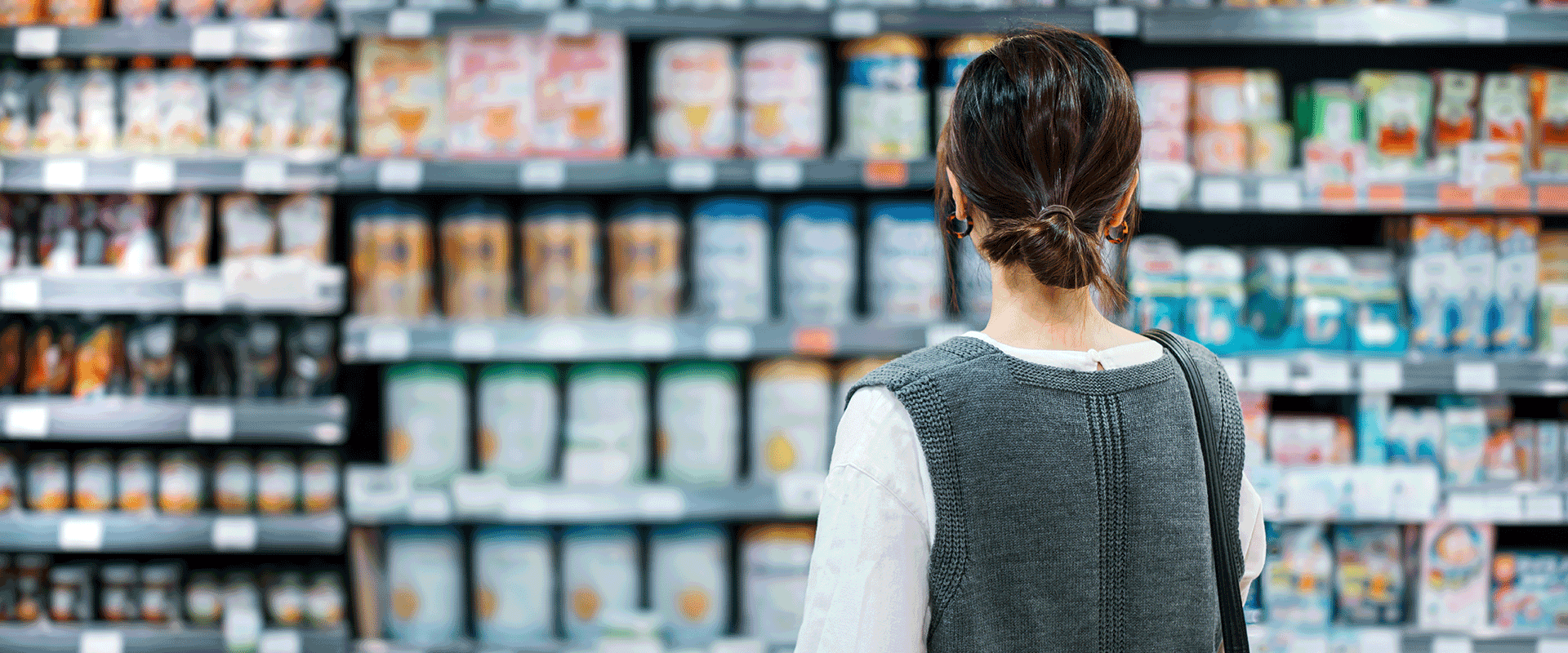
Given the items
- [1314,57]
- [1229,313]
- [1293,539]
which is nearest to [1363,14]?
[1314,57]

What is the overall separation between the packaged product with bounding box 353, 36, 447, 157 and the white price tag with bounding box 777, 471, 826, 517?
3.86ft

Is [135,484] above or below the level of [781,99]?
below

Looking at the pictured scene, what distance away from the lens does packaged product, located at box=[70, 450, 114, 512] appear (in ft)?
7.92

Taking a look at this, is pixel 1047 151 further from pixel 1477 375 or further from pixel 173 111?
pixel 173 111

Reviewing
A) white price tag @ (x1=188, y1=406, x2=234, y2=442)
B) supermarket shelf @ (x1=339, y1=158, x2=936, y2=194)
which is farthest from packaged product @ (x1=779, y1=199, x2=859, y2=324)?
white price tag @ (x1=188, y1=406, x2=234, y2=442)

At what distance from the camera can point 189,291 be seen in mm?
2291

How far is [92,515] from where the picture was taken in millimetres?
2361

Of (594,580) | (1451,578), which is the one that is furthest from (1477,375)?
(594,580)

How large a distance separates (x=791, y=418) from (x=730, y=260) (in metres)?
0.42

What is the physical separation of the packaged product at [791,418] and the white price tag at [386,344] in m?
0.85

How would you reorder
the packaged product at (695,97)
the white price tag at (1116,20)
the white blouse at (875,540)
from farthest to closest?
the packaged product at (695,97) → the white price tag at (1116,20) → the white blouse at (875,540)

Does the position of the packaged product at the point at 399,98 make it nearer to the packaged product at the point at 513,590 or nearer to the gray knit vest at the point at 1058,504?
the packaged product at the point at 513,590

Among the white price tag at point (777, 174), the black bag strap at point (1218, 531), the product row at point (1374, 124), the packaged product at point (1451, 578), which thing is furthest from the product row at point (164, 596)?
the packaged product at point (1451, 578)

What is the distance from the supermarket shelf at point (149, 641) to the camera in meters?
2.32
